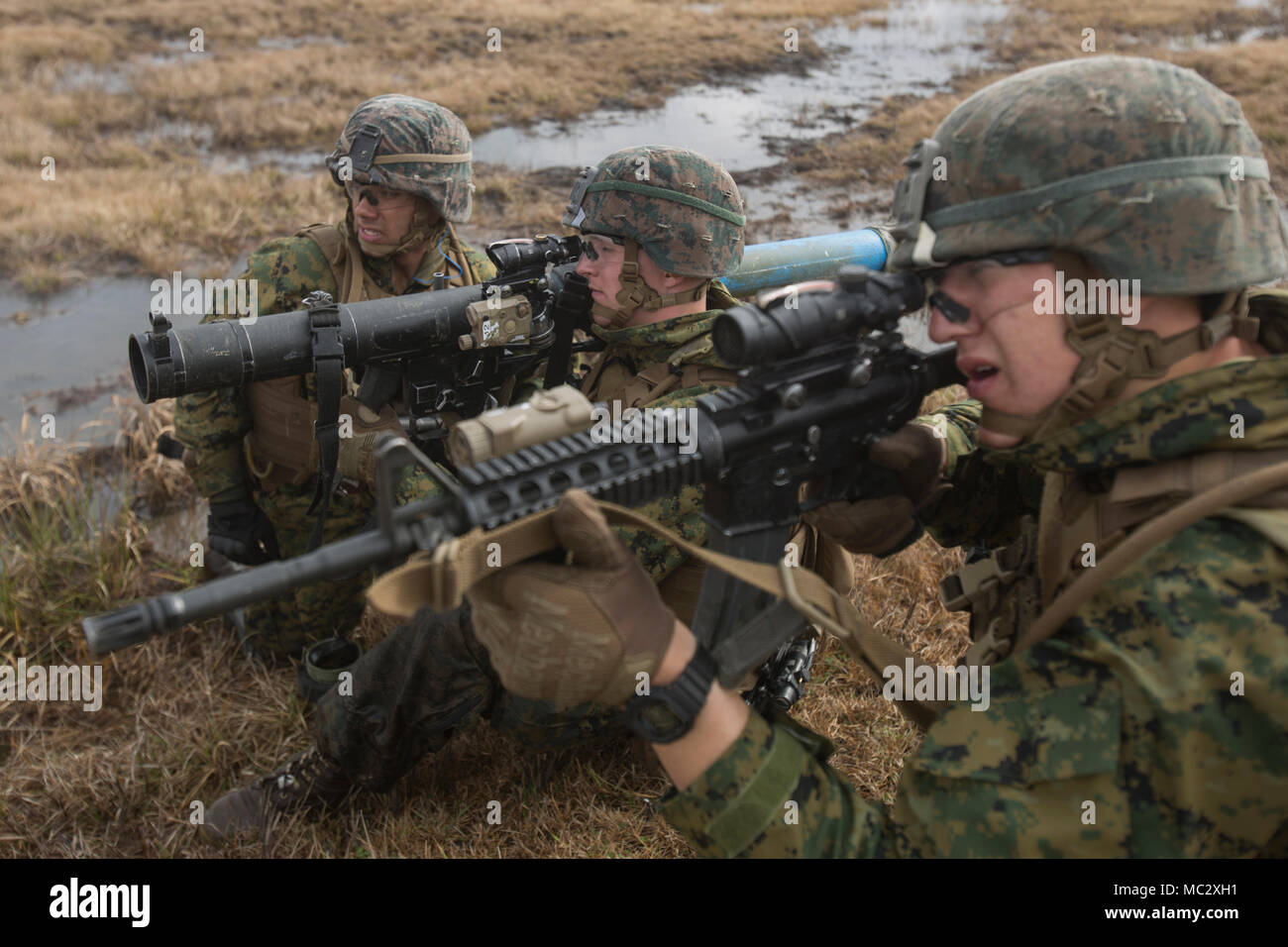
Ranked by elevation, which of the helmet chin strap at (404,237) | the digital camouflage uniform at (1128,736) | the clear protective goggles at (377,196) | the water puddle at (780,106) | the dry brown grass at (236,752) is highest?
the water puddle at (780,106)

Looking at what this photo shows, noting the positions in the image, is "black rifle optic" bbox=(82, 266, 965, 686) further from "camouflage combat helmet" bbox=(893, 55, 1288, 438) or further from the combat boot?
the combat boot

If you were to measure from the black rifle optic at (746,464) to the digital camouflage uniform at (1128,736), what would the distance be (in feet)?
1.11

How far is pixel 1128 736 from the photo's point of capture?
1938 mm

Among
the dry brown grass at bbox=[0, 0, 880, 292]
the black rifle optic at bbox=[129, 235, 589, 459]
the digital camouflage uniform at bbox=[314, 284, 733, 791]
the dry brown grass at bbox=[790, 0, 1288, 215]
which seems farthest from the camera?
the dry brown grass at bbox=[790, 0, 1288, 215]

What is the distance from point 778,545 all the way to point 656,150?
1.97 m

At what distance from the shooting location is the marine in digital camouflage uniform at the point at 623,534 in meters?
3.45

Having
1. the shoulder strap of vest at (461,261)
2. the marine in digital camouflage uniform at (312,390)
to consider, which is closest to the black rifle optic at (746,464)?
the marine in digital camouflage uniform at (312,390)

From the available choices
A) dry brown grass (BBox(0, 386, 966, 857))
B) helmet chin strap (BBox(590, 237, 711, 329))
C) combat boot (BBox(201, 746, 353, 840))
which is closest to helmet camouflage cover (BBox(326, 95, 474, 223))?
helmet chin strap (BBox(590, 237, 711, 329))

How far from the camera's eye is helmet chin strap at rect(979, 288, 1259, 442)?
2207 mm

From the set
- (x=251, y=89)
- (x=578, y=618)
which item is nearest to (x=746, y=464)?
(x=578, y=618)

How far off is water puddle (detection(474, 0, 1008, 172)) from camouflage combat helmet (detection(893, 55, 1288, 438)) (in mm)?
10231

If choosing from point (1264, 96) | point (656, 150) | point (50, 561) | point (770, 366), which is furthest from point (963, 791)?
point (1264, 96)

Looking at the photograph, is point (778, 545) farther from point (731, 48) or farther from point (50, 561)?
point (731, 48)

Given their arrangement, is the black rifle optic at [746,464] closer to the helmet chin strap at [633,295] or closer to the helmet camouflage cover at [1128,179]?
the helmet camouflage cover at [1128,179]
